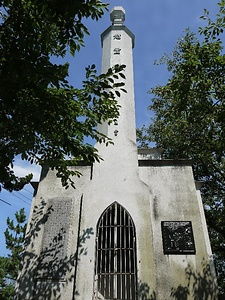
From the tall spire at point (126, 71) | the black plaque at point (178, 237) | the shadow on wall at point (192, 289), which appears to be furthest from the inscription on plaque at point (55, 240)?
the black plaque at point (178, 237)

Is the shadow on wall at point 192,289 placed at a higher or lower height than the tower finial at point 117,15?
lower

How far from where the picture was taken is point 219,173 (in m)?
14.1

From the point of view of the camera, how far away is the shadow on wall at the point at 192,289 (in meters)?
7.29

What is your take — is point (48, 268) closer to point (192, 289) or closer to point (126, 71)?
point (192, 289)

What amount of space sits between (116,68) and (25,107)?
2.19 metres

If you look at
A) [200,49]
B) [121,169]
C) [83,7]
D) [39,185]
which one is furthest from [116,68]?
[39,185]

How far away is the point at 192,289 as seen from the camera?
7.39 meters

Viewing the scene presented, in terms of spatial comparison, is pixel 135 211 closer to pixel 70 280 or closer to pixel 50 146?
pixel 70 280

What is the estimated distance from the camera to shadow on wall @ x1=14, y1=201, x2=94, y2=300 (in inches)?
297

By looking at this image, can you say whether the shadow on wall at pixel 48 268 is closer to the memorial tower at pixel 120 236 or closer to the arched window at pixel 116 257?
the memorial tower at pixel 120 236

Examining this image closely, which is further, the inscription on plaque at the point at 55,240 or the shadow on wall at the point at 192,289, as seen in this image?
the inscription on plaque at the point at 55,240

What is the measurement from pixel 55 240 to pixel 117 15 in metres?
12.8

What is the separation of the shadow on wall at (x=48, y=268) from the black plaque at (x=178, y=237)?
88.7 inches

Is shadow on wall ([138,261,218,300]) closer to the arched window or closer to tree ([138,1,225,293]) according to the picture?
the arched window
